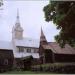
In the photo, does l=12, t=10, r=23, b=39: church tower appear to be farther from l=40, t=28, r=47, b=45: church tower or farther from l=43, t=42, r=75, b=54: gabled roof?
l=43, t=42, r=75, b=54: gabled roof

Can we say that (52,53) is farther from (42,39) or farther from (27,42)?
(27,42)

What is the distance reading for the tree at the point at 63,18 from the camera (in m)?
13.6

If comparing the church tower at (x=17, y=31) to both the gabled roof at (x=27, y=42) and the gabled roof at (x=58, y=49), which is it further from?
the gabled roof at (x=58, y=49)

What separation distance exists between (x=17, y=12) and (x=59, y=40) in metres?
2.38

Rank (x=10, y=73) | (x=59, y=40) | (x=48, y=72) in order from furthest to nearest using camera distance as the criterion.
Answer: (x=59, y=40), (x=48, y=72), (x=10, y=73)

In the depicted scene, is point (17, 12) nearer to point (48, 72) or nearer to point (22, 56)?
point (22, 56)

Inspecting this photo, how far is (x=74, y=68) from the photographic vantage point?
44.5 feet

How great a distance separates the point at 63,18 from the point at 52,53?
5.41 feet

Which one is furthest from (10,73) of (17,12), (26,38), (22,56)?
(17,12)

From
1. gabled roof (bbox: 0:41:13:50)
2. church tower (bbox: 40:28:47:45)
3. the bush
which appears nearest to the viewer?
the bush

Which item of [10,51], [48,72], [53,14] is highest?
[53,14]

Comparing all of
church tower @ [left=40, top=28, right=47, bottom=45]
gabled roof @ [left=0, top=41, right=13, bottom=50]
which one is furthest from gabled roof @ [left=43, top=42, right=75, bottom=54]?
gabled roof @ [left=0, top=41, right=13, bottom=50]

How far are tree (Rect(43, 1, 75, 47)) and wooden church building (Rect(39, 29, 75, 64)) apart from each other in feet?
1.60

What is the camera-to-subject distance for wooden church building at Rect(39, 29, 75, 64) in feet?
43.2
